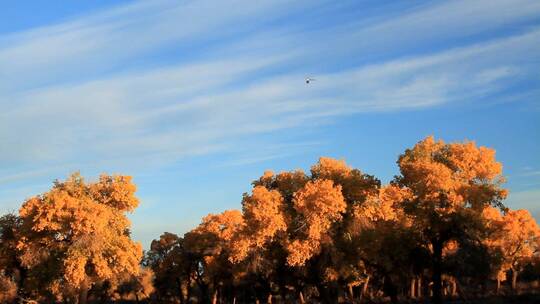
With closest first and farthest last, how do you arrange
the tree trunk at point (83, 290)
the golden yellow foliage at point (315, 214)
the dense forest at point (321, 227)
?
1. the golden yellow foliage at point (315, 214)
2. the dense forest at point (321, 227)
3. the tree trunk at point (83, 290)

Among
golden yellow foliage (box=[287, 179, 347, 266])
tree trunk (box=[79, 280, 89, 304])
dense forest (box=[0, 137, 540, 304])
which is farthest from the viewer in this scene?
tree trunk (box=[79, 280, 89, 304])

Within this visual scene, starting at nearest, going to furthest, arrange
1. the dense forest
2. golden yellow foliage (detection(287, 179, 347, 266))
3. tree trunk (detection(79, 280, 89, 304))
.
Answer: golden yellow foliage (detection(287, 179, 347, 266))
the dense forest
tree trunk (detection(79, 280, 89, 304))

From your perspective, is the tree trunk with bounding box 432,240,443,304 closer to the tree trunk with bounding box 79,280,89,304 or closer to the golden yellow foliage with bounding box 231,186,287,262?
the golden yellow foliage with bounding box 231,186,287,262

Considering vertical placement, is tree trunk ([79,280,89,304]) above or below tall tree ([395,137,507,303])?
below

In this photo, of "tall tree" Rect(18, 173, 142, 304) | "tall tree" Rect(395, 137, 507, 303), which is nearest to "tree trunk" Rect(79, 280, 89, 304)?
"tall tree" Rect(18, 173, 142, 304)

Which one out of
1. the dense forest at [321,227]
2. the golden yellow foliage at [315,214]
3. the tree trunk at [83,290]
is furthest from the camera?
the tree trunk at [83,290]

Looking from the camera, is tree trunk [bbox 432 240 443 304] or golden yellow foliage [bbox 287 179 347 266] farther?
tree trunk [bbox 432 240 443 304]

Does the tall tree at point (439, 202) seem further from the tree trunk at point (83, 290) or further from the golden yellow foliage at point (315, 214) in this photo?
the tree trunk at point (83, 290)

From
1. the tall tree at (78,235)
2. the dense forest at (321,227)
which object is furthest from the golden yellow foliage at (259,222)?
the tall tree at (78,235)

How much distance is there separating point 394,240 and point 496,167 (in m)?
14.6

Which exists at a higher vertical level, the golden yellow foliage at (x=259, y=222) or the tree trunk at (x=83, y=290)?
the golden yellow foliage at (x=259, y=222)

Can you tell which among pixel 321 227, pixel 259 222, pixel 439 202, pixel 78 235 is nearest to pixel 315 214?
pixel 321 227

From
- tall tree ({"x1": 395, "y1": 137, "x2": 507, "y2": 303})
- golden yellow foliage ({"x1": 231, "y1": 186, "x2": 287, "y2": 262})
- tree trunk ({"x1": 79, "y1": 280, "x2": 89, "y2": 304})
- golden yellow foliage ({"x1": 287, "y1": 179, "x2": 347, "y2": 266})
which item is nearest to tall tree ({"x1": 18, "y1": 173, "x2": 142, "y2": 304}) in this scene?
tree trunk ({"x1": 79, "y1": 280, "x2": 89, "y2": 304})

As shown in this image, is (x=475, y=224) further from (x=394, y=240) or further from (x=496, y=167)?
(x=496, y=167)
